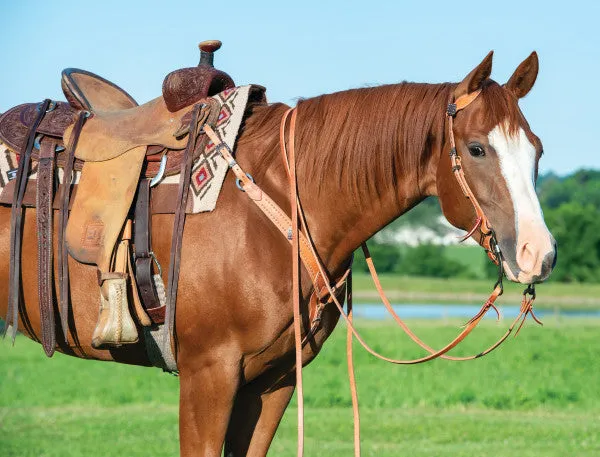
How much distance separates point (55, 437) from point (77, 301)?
5118 mm

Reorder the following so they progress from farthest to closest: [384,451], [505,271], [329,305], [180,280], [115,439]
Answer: [115,439] → [384,451] → [329,305] → [180,280] → [505,271]

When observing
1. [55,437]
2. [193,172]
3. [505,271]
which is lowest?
[55,437]

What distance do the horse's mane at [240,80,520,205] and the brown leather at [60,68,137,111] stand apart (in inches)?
41.1

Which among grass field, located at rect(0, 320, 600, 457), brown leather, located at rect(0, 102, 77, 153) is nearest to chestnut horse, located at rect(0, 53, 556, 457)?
brown leather, located at rect(0, 102, 77, 153)

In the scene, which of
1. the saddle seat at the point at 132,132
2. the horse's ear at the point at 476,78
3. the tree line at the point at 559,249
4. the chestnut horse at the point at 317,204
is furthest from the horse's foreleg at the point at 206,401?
the tree line at the point at 559,249

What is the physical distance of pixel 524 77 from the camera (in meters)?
3.70

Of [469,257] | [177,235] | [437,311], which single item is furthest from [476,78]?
[469,257]

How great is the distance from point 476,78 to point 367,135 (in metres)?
0.53

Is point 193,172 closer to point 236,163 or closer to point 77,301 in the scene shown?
point 236,163

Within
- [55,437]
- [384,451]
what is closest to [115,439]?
[55,437]

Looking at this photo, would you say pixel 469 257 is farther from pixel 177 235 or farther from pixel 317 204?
pixel 177 235

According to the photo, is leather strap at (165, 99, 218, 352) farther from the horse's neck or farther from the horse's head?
the horse's head

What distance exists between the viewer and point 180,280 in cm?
377

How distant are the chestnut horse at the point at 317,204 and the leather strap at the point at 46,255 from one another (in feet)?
0.62
